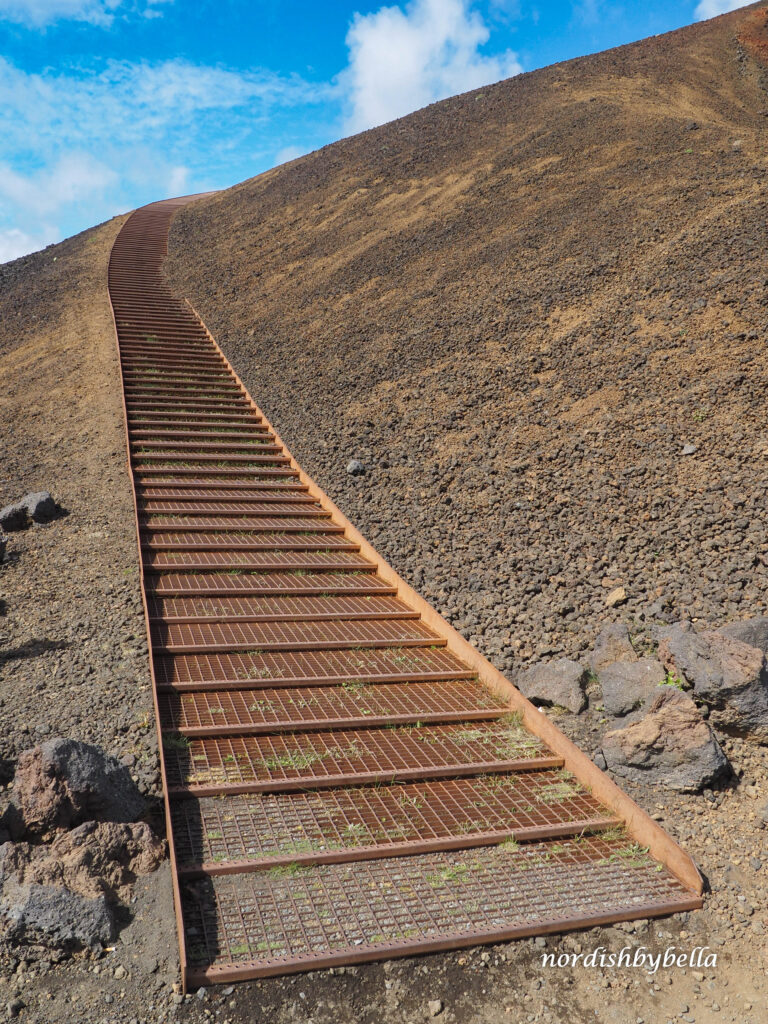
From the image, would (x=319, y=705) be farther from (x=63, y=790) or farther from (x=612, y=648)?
(x=612, y=648)

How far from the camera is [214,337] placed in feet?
44.1

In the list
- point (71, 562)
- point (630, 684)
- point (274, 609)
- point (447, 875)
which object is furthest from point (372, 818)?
point (71, 562)

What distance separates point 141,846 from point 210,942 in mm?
638

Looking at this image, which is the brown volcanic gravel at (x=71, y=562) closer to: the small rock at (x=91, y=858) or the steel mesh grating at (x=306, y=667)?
the steel mesh grating at (x=306, y=667)

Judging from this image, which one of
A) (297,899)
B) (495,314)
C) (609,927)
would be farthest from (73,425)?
(609,927)

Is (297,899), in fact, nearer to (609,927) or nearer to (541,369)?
(609,927)

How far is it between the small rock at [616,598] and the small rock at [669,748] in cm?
116

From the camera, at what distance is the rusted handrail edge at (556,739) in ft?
11.9

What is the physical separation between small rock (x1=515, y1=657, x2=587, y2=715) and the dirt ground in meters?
0.17

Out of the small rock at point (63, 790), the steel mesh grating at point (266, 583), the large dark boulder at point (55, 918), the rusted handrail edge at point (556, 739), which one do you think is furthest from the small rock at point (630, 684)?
the large dark boulder at point (55, 918)

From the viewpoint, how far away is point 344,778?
13.7 feet

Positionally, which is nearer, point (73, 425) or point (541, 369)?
point (541, 369)

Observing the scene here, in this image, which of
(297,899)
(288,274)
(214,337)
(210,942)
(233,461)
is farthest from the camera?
(288,274)

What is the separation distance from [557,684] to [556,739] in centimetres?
47
